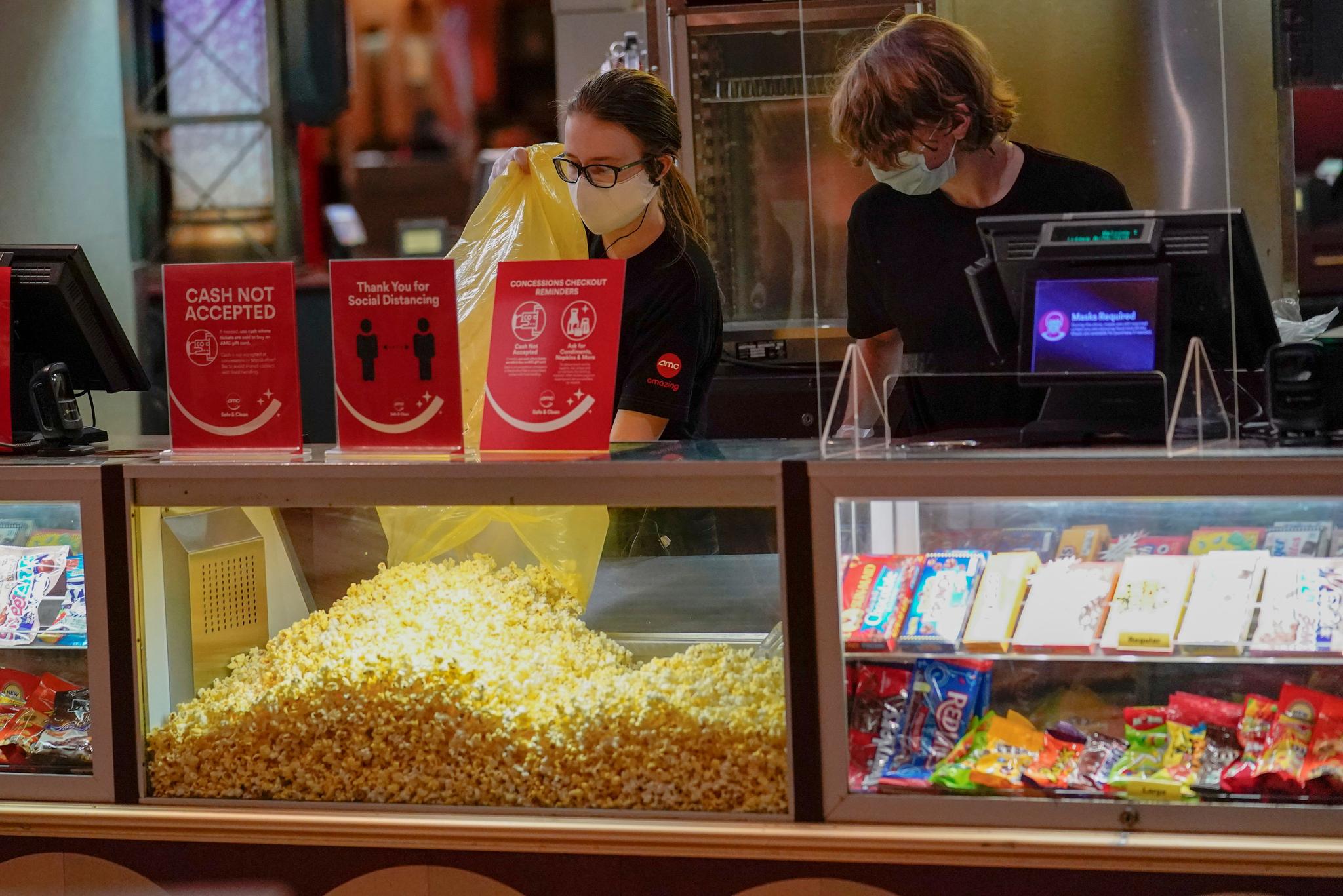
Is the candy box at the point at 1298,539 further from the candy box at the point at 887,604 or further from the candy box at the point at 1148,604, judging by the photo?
the candy box at the point at 887,604

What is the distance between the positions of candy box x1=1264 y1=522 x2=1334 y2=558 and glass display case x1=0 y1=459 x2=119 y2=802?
5.46 ft

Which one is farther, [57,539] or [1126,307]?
[57,539]

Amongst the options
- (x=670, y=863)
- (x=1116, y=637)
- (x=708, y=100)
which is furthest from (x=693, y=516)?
(x=708, y=100)

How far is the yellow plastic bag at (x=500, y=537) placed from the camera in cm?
212

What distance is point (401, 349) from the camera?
1899mm

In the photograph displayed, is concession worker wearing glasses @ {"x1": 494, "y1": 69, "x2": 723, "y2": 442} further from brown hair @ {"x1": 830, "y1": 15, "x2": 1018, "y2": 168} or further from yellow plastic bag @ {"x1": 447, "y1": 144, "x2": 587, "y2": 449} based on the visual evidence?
brown hair @ {"x1": 830, "y1": 15, "x2": 1018, "y2": 168}

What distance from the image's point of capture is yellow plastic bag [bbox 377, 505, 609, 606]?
2123 mm

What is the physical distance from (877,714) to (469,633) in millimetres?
643

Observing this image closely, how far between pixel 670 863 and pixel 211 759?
2.35 feet

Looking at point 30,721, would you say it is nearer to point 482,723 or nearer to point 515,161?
point 482,723

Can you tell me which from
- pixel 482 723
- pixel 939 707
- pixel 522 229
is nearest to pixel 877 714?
pixel 939 707

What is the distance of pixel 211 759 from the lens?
1.96 meters

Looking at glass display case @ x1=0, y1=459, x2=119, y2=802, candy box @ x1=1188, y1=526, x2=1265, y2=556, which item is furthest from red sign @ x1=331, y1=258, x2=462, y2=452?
candy box @ x1=1188, y1=526, x2=1265, y2=556

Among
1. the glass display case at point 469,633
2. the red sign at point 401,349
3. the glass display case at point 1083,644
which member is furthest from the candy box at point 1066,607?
the red sign at point 401,349
